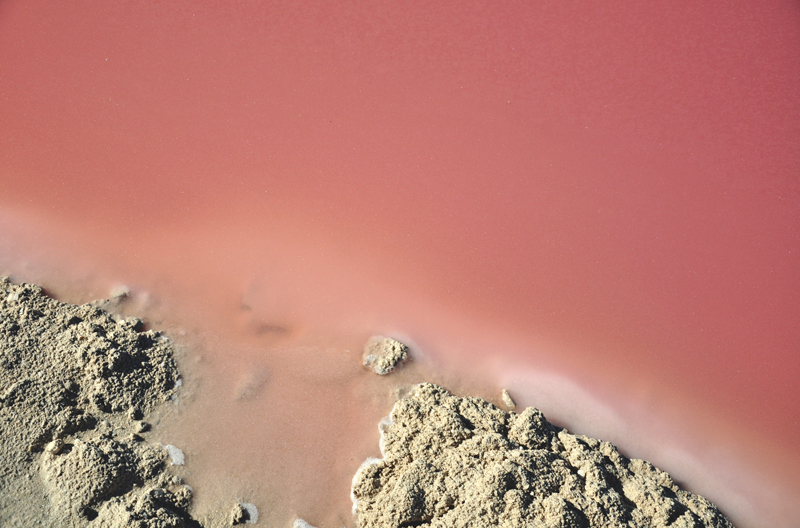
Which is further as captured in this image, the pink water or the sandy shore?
the pink water

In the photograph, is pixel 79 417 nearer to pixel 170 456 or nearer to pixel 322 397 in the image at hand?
pixel 170 456

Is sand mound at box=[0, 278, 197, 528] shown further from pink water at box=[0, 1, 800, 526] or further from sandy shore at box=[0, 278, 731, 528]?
pink water at box=[0, 1, 800, 526]

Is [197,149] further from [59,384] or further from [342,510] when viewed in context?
[342,510]

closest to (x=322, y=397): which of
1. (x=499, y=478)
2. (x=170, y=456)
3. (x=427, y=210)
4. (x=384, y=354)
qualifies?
(x=384, y=354)

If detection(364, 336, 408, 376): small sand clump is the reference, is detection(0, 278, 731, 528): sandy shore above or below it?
below

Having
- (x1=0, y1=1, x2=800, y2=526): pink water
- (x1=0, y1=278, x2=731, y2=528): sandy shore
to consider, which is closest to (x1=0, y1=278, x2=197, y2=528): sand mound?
(x1=0, y1=278, x2=731, y2=528): sandy shore

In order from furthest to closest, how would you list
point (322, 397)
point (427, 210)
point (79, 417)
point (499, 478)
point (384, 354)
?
point (427, 210) → point (384, 354) → point (322, 397) → point (79, 417) → point (499, 478)
